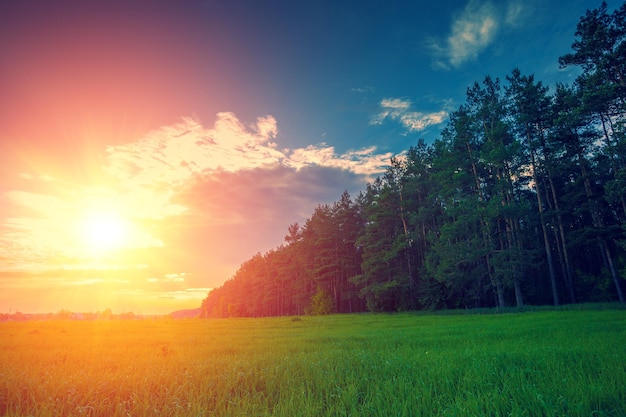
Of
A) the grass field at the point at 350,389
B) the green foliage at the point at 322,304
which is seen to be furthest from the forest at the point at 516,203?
the grass field at the point at 350,389

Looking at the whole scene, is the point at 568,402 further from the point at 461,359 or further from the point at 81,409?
the point at 81,409

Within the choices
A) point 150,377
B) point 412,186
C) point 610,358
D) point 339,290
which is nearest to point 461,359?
point 610,358

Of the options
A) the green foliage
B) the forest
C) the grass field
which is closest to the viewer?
the grass field

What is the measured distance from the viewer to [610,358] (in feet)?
21.3

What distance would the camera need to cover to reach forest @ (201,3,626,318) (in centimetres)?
2945

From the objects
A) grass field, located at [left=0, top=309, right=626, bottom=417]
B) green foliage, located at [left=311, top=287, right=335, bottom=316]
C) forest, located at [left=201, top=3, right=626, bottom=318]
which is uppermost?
forest, located at [left=201, top=3, right=626, bottom=318]

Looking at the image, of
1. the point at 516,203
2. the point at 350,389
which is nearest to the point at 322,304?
the point at 516,203

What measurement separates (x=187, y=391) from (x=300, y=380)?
2.01 m

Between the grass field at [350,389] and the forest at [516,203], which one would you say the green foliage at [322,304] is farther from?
the grass field at [350,389]

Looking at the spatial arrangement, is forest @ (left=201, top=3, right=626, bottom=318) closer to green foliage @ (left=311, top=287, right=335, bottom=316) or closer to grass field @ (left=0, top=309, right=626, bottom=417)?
green foliage @ (left=311, top=287, right=335, bottom=316)

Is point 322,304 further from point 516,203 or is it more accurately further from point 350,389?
point 350,389

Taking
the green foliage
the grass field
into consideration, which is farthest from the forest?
the grass field

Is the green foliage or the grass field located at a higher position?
the grass field

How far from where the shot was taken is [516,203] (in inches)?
1438
